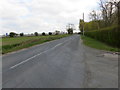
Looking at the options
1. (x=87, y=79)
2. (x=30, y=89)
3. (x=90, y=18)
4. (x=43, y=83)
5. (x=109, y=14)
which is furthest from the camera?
(x=90, y=18)

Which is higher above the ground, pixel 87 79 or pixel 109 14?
pixel 109 14

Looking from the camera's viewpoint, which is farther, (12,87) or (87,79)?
(87,79)

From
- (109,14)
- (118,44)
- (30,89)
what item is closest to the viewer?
(30,89)

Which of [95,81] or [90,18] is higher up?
[90,18]

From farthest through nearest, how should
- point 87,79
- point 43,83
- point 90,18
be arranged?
1. point 90,18
2. point 87,79
3. point 43,83

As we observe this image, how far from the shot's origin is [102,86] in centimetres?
529

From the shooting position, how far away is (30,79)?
248 inches

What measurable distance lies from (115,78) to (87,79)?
45.3 inches

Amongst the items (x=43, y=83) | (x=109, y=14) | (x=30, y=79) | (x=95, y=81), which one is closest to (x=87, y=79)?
(x=95, y=81)

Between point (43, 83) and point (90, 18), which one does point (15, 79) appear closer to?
point (43, 83)

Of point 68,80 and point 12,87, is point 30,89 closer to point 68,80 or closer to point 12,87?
point 12,87

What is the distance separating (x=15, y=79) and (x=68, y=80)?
218 centimetres

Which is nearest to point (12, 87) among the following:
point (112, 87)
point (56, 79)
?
point (56, 79)

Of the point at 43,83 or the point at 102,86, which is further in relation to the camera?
the point at 43,83
